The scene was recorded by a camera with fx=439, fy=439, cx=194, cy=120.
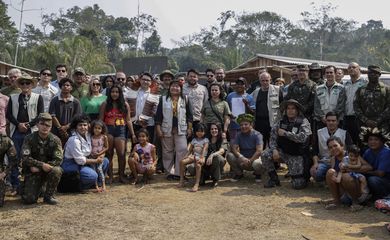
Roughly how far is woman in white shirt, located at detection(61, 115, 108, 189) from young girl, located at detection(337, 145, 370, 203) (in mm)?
3693

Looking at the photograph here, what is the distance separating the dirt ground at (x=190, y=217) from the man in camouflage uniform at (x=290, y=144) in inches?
11.1

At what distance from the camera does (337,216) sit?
5.61m

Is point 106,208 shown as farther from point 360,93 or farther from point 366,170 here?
point 360,93

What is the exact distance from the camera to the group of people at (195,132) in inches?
242

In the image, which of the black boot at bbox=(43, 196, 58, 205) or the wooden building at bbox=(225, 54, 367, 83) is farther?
the wooden building at bbox=(225, 54, 367, 83)

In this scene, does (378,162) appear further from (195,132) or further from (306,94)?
(195,132)

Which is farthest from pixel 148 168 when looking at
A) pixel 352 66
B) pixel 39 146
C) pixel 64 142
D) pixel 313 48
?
pixel 313 48

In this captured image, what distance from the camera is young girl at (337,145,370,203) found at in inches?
232

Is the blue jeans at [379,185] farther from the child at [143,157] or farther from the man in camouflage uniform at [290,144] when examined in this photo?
the child at [143,157]

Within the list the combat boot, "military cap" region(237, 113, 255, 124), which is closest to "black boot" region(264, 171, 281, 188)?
"military cap" region(237, 113, 255, 124)

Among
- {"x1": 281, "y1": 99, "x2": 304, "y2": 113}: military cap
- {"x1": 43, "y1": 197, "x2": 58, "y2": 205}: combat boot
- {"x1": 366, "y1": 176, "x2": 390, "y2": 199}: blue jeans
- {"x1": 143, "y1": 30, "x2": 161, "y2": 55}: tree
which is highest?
{"x1": 143, "y1": 30, "x2": 161, "y2": 55}: tree

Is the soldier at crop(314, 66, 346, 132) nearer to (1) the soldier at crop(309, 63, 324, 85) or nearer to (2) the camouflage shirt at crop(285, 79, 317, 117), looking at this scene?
(2) the camouflage shirt at crop(285, 79, 317, 117)

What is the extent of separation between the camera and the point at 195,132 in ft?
25.1

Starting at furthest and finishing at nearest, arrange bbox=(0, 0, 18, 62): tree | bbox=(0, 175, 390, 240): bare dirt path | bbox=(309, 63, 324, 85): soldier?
bbox=(0, 0, 18, 62): tree, bbox=(309, 63, 324, 85): soldier, bbox=(0, 175, 390, 240): bare dirt path
